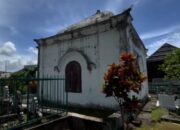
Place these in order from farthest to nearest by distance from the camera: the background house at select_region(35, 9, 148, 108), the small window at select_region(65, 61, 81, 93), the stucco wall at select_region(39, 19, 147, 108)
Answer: the small window at select_region(65, 61, 81, 93) < the stucco wall at select_region(39, 19, 147, 108) < the background house at select_region(35, 9, 148, 108)

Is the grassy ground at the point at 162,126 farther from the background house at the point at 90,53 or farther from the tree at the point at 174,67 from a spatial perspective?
the tree at the point at 174,67

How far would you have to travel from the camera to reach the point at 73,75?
10953 millimetres

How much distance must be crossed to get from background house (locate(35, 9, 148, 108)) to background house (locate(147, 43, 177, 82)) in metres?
12.9

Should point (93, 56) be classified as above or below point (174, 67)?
above

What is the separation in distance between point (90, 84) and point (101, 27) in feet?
11.9

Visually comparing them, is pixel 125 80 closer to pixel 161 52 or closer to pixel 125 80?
pixel 125 80

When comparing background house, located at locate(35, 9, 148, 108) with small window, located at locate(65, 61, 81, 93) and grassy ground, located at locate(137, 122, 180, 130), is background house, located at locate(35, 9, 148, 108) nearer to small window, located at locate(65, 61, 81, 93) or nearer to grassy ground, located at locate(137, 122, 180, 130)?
small window, located at locate(65, 61, 81, 93)

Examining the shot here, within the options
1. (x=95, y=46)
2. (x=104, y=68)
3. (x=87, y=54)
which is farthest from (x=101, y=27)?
(x=104, y=68)

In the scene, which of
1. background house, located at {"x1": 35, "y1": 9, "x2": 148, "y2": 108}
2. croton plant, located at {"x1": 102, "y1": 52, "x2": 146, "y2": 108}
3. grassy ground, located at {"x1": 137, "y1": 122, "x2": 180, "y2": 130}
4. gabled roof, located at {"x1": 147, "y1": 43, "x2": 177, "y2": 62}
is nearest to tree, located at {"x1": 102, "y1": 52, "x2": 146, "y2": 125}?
croton plant, located at {"x1": 102, "y1": 52, "x2": 146, "y2": 108}

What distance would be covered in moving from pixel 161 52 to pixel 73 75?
54.8 ft

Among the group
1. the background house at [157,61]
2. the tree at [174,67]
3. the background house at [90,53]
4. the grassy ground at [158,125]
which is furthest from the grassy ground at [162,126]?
the background house at [157,61]

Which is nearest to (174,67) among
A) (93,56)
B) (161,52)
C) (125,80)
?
(93,56)

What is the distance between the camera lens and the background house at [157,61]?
854 inches

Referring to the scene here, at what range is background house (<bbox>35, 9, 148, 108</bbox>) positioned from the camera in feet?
29.5
